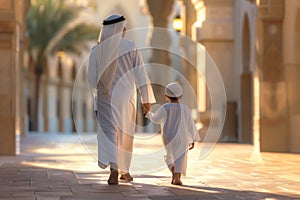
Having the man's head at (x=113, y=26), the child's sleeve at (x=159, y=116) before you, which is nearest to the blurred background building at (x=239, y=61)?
the man's head at (x=113, y=26)

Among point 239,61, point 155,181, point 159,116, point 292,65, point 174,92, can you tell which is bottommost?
point 155,181

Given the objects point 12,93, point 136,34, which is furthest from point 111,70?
point 136,34

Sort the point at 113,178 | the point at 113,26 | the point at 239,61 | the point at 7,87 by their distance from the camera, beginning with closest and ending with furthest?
the point at 113,178
the point at 113,26
the point at 7,87
the point at 239,61

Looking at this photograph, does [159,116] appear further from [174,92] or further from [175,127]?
[174,92]

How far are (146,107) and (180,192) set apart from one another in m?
1.42

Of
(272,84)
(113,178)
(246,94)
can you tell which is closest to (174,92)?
(113,178)

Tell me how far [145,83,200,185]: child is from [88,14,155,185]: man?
0.20 m

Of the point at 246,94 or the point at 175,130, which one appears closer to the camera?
the point at 175,130

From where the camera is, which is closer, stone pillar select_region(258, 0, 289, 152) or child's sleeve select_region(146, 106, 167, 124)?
child's sleeve select_region(146, 106, 167, 124)

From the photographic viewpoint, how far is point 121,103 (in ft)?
27.9

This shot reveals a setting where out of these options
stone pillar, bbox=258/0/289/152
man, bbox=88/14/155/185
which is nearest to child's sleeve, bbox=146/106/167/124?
man, bbox=88/14/155/185

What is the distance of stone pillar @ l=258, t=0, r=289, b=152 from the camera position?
613 inches

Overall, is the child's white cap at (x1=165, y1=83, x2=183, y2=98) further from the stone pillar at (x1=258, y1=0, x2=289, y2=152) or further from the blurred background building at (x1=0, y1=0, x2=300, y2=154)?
the stone pillar at (x1=258, y1=0, x2=289, y2=152)

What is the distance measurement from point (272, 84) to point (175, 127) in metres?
7.59
